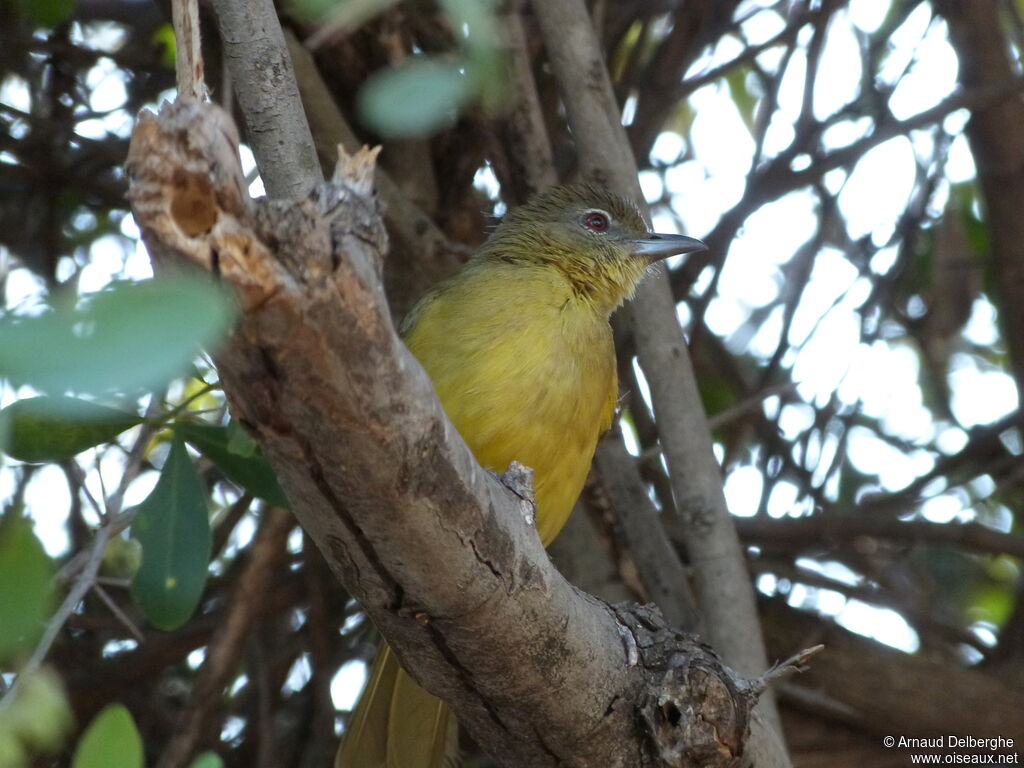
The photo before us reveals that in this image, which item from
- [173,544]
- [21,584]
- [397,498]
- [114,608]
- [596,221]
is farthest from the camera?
[596,221]

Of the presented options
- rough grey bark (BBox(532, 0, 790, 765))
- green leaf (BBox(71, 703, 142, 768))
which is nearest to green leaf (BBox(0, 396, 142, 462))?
Answer: green leaf (BBox(71, 703, 142, 768))

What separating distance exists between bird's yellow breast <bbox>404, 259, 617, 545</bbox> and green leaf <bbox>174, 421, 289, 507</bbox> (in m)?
0.47

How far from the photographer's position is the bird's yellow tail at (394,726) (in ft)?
10.9

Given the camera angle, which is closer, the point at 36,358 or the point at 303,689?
the point at 36,358

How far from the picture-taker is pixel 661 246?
159 inches

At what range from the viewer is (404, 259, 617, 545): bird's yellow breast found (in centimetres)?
307

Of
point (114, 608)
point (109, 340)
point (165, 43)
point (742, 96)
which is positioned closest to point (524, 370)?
point (114, 608)

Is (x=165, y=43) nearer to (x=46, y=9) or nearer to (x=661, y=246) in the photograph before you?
(x=46, y=9)

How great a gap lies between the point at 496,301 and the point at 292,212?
5.85ft

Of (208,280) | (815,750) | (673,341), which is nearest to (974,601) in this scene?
(815,750)

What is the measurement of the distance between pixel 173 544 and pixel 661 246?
1894 millimetres

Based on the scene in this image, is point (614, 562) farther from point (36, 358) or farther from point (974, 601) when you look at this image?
point (36, 358)

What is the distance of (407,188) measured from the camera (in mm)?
4492

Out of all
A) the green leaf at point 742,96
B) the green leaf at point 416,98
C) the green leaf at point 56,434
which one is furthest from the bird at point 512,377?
the green leaf at point 742,96
